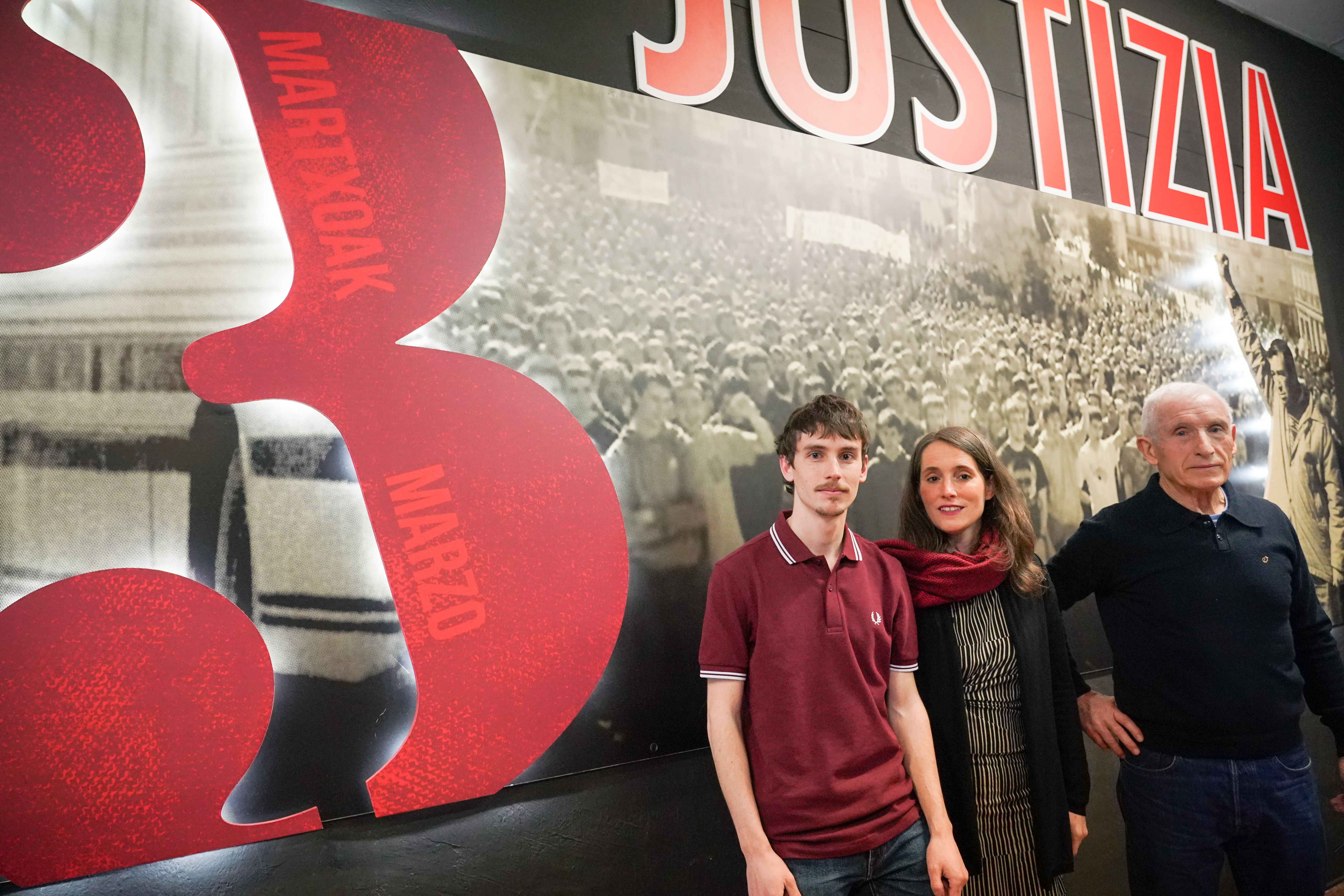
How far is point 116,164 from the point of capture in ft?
4.62

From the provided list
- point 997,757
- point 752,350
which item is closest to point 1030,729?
point 997,757

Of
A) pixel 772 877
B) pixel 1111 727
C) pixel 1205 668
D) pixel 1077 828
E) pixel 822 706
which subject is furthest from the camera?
pixel 1111 727

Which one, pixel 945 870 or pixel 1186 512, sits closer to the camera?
pixel 945 870

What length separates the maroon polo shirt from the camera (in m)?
1.35

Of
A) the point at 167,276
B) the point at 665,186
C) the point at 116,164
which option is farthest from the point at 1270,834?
the point at 116,164

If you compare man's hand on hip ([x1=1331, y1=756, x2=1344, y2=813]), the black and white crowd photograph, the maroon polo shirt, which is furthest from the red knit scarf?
man's hand on hip ([x1=1331, y1=756, x2=1344, y2=813])

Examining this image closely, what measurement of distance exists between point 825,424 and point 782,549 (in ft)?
0.84

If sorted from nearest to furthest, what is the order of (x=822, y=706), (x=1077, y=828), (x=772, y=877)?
(x=772, y=877) → (x=822, y=706) → (x=1077, y=828)

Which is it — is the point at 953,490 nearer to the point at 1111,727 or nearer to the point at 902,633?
the point at 902,633

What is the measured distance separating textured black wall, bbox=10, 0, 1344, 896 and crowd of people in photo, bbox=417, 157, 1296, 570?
34 cm

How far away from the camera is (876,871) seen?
1371mm

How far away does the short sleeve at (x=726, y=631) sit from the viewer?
141 centimetres

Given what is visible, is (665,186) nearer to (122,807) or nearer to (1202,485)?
(1202,485)

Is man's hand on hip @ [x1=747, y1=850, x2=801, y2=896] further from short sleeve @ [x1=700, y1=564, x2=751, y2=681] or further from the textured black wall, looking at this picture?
the textured black wall
